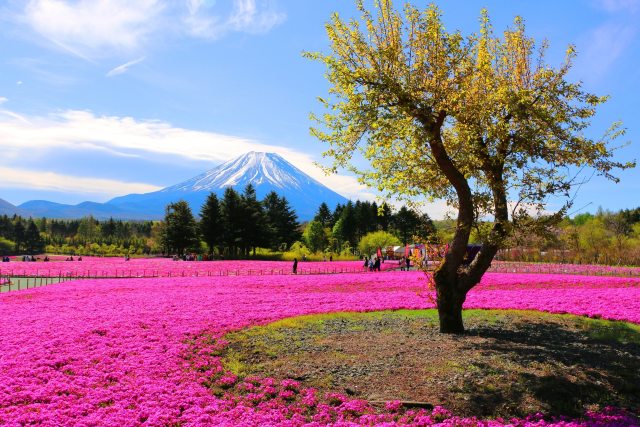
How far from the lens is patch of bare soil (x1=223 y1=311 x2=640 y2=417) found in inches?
404

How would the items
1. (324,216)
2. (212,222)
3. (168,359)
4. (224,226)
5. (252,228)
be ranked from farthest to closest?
(324,216)
(224,226)
(252,228)
(212,222)
(168,359)

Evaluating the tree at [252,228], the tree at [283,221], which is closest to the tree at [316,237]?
the tree at [283,221]

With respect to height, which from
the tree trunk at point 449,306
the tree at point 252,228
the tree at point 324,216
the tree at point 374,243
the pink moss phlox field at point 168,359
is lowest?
the pink moss phlox field at point 168,359

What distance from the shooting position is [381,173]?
629 inches

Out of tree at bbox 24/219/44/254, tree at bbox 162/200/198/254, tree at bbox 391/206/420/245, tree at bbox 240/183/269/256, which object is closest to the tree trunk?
tree at bbox 240/183/269/256

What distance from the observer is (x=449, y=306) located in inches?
623

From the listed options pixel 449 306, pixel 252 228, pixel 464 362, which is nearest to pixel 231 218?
pixel 252 228

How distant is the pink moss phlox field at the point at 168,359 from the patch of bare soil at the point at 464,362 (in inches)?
25.2

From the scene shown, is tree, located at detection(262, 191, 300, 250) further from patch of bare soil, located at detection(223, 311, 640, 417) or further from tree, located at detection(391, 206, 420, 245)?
patch of bare soil, located at detection(223, 311, 640, 417)

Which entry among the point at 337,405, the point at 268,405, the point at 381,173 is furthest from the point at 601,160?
the point at 268,405

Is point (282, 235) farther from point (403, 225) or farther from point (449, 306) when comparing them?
point (449, 306)

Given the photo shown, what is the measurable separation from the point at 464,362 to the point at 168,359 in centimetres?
862

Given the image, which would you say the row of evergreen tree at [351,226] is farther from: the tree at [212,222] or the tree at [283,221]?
the tree at [212,222]

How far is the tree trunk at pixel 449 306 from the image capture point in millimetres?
15742
